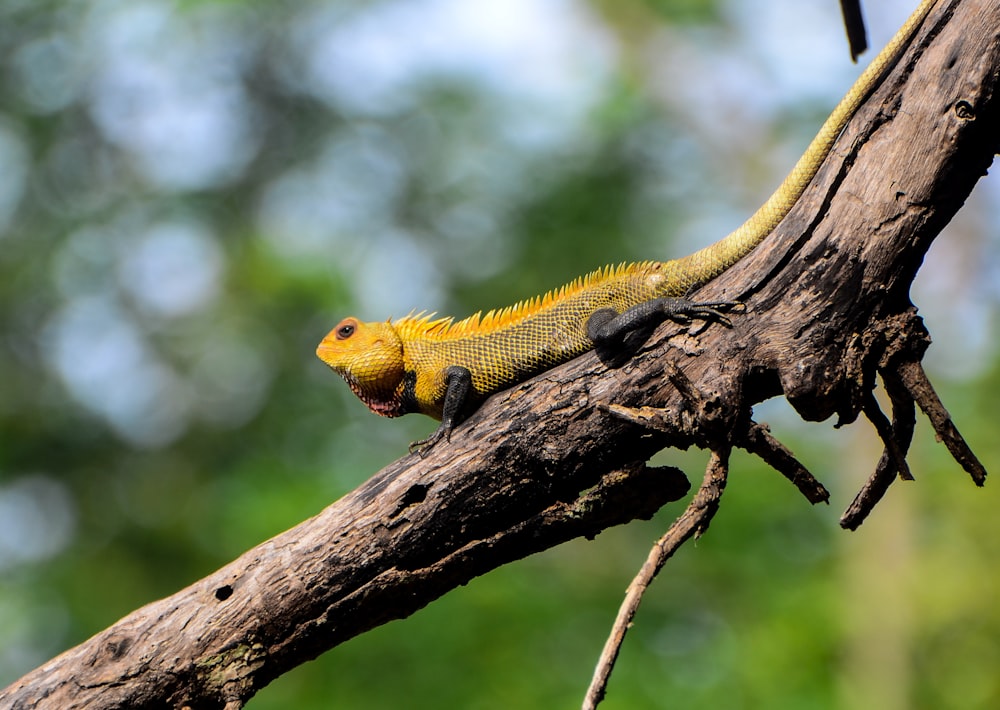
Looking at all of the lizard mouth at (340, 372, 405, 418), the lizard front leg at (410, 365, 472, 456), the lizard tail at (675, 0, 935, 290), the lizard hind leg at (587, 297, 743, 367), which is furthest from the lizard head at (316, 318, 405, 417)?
the lizard tail at (675, 0, 935, 290)

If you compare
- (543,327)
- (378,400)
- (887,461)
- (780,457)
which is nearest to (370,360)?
(378,400)

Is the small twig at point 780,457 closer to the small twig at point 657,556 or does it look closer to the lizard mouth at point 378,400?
the small twig at point 657,556

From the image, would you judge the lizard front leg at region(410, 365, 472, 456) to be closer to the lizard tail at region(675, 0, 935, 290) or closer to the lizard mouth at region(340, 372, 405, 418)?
the lizard mouth at region(340, 372, 405, 418)

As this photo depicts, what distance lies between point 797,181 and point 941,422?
134cm

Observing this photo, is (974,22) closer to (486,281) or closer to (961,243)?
(961,243)

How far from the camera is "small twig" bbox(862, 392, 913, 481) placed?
343 cm

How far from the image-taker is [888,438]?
3.46 metres

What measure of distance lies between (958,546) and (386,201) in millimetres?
12624

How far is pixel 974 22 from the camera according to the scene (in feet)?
11.0

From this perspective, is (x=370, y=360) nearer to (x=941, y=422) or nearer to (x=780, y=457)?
(x=780, y=457)

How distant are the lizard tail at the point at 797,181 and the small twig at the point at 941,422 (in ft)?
3.20

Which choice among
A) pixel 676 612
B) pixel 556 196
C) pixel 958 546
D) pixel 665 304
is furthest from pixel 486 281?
pixel 665 304

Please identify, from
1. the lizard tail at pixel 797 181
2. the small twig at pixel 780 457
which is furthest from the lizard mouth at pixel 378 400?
the small twig at pixel 780 457

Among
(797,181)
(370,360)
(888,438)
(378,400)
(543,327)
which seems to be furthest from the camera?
(378,400)
